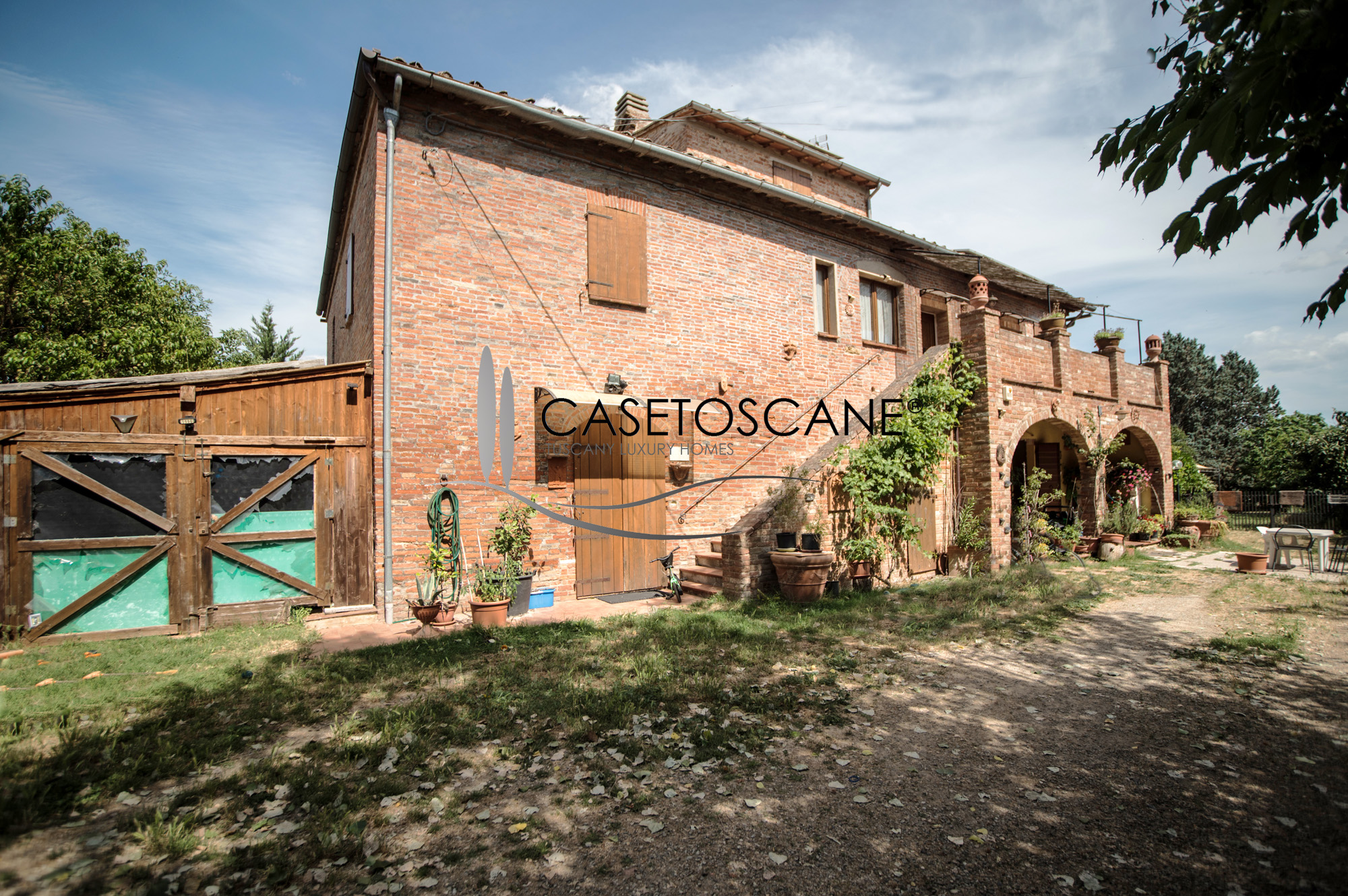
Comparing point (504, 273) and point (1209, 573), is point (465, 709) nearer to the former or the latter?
point (504, 273)

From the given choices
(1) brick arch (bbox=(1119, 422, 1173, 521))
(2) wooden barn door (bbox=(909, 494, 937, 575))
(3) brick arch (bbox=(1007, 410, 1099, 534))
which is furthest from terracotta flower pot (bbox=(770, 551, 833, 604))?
(1) brick arch (bbox=(1119, 422, 1173, 521))

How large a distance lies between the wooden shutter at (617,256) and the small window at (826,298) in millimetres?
4128

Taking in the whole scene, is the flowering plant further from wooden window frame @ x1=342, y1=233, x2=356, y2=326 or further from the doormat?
wooden window frame @ x1=342, y1=233, x2=356, y2=326

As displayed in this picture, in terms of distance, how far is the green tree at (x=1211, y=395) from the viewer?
112 ft

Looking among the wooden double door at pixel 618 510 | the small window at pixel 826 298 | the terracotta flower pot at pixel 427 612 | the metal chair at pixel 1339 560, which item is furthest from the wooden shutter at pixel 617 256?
the metal chair at pixel 1339 560

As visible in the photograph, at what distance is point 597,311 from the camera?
9055 mm

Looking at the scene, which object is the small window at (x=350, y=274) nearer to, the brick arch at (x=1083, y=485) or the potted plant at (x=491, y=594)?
the potted plant at (x=491, y=594)

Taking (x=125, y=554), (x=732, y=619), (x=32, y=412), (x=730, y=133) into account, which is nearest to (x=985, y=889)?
(x=732, y=619)

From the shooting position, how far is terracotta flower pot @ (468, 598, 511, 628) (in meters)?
7.09

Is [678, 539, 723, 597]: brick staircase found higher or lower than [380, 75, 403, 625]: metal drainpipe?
lower

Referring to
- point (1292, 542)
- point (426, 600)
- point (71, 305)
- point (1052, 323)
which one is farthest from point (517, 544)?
point (71, 305)

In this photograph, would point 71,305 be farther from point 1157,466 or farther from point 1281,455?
point 1281,455

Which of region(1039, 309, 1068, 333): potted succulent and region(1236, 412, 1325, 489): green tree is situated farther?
region(1236, 412, 1325, 489): green tree

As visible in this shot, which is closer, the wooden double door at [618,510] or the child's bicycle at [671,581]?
the wooden double door at [618,510]
